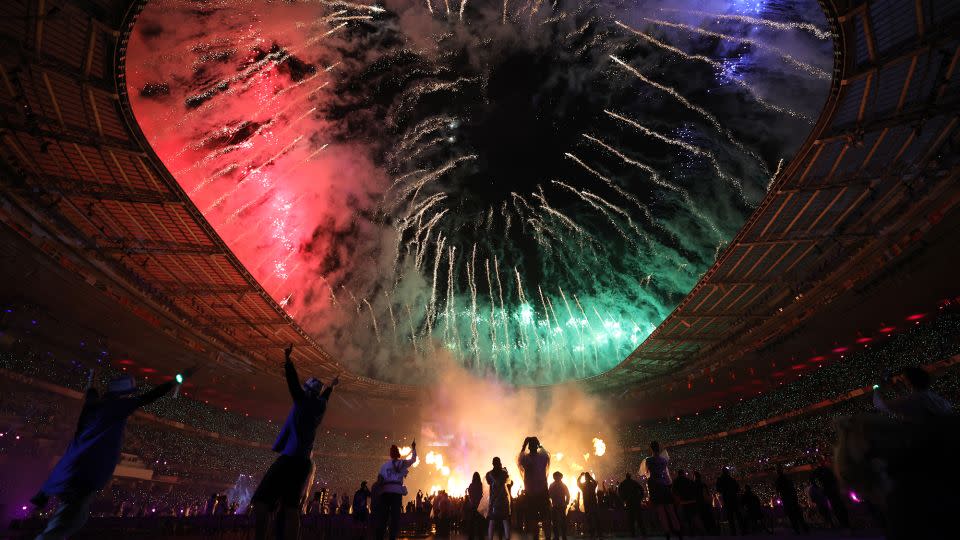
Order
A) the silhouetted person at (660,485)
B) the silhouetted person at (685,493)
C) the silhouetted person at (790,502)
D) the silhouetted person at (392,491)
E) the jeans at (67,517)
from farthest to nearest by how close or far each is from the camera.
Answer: the silhouetted person at (790,502)
the silhouetted person at (685,493)
the silhouetted person at (660,485)
the silhouetted person at (392,491)
the jeans at (67,517)

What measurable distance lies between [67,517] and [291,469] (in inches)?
69.2

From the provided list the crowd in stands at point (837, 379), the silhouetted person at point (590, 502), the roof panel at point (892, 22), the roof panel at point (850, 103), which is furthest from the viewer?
the crowd in stands at point (837, 379)

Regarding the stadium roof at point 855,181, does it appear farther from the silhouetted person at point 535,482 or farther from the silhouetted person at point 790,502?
the silhouetted person at point 535,482

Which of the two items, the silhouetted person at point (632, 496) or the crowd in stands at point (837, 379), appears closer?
the silhouetted person at point (632, 496)

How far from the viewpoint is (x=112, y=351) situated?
18.7m

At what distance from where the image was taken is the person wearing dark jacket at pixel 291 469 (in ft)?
11.4

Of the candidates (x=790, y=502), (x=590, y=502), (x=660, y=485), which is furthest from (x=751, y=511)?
(x=660, y=485)

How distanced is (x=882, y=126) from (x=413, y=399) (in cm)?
3024

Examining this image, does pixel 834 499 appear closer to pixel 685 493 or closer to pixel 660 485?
pixel 685 493

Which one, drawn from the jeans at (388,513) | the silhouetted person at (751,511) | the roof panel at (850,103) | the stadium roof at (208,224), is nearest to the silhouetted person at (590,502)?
the silhouetted person at (751,511)

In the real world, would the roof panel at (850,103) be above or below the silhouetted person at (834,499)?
above

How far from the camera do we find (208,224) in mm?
11695

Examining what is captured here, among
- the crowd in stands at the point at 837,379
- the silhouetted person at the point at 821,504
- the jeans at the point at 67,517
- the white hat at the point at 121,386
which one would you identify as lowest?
the jeans at the point at 67,517

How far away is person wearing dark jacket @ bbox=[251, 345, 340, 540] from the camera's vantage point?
3484mm
